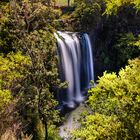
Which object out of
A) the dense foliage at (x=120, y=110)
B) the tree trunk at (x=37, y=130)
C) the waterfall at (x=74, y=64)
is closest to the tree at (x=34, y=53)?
the tree trunk at (x=37, y=130)

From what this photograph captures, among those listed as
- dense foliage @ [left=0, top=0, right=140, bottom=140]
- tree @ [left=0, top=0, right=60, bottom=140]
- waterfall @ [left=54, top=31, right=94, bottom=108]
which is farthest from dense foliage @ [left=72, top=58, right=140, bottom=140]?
waterfall @ [left=54, top=31, right=94, bottom=108]

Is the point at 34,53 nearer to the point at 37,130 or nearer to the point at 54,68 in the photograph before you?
the point at 54,68

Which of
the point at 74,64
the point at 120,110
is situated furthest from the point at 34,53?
the point at 74,64

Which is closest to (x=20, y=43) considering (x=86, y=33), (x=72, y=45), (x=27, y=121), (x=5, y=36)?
(x=5, y=36)

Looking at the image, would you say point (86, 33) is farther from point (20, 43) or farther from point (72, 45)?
point (20, 43)

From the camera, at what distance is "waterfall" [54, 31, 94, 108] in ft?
105

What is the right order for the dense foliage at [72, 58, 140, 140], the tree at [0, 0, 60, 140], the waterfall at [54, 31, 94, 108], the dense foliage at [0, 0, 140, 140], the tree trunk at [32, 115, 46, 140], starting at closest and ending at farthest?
1. the dense foliage at [72, 58, 140, 140]
2. the dense foliage at [0, 0, 140, 140]
3. the tree at [0, 0, 60, 140]
4. the tree trunk at [32, 115, 46, 140]
5. the waterfall at [54, 31, 94, 108]

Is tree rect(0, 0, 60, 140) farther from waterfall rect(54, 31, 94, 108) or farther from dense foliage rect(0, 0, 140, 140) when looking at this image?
waterfall rect(54, 31, 94, 108)

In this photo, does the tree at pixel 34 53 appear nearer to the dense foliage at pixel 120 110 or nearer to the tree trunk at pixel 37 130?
the tree trunk at pixel 37 130

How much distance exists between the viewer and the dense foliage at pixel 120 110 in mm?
12391

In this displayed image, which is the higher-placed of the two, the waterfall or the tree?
the tree

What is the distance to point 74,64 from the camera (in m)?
33.8

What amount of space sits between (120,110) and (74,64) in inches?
826

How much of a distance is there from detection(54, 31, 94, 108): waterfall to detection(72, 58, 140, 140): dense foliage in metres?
17.3
